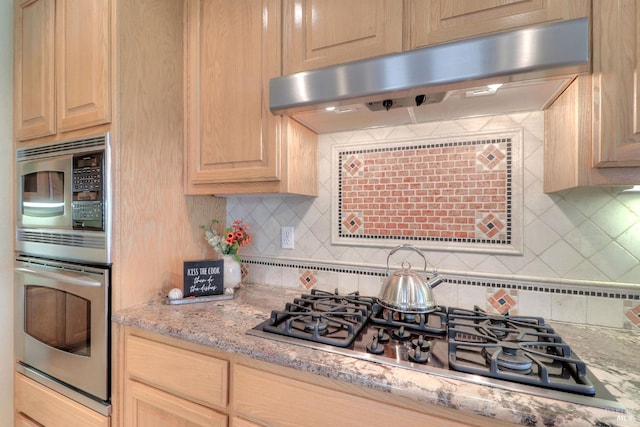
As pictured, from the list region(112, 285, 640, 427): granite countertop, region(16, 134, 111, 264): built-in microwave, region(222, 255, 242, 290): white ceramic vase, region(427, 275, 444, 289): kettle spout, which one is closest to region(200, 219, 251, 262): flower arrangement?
region(222, 255, 242, 290): white ceramic vase

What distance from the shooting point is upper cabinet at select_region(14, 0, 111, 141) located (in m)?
1.22

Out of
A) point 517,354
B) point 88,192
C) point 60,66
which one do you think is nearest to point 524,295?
point 517,354

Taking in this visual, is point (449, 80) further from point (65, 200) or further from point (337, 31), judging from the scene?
point (65, 200)

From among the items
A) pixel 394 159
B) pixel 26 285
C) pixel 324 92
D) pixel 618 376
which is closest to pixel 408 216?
pixel 394 159

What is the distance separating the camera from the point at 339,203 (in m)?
1.48

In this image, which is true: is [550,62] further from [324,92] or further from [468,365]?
[468,365]

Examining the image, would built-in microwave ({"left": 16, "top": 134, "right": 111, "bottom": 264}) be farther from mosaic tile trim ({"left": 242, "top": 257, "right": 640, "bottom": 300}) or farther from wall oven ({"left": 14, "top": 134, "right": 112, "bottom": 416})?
mosaic tile trim ({"left": 242, "top": 257, "right": 640, "bottom": 300})

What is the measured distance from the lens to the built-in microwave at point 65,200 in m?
1.19

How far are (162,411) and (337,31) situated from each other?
1.54 meters

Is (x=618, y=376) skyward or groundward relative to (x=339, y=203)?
groundward

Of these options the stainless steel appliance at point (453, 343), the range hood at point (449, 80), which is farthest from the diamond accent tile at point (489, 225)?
the range hood at point (449, 80)

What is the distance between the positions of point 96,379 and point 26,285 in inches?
26.4

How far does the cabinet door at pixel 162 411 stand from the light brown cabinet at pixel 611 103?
1367 mm

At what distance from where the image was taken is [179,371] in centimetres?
103
